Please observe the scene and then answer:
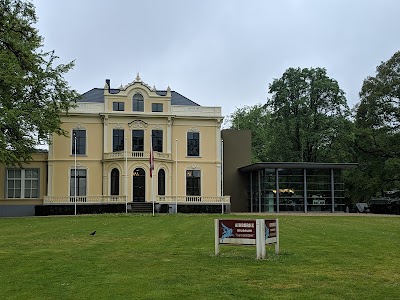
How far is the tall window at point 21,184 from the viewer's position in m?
41.2

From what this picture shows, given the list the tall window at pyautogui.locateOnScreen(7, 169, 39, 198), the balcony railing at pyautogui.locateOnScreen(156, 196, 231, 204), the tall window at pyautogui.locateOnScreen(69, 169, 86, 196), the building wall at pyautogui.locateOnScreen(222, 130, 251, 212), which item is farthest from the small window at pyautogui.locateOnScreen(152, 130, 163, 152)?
the tall window at pyautogui.locateOnScreen(7, 169, 39, 198)

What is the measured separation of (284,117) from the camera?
5162cm

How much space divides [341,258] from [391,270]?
5.83 ft

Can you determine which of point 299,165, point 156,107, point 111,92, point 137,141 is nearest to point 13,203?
point 137,141

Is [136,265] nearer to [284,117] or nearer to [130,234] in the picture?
[130,234]

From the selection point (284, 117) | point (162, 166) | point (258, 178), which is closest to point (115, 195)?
point (162, 166)

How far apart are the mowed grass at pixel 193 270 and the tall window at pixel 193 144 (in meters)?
28.6

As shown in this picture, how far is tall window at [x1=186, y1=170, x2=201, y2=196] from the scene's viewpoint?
43.6 m

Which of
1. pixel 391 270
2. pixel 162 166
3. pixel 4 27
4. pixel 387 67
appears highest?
pixel 387 67

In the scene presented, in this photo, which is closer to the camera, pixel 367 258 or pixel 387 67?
pixel 367 258

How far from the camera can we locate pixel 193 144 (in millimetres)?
44000

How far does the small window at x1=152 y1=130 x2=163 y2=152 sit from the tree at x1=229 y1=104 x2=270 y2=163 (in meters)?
24.5

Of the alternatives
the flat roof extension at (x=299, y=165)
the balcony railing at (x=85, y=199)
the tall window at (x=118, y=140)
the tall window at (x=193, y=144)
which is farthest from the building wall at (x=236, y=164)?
the balcony railing at (x=85, y=199)

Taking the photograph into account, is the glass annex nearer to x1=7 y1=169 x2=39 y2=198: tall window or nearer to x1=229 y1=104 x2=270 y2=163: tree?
x1=7 y1=169 x2=39 y2=198: tall window
